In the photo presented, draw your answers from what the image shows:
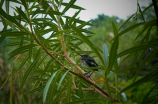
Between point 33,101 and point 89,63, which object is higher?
point 89,63

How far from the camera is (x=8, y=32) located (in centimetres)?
56

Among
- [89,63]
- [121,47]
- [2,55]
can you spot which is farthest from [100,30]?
[89,63]

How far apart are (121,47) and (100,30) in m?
1.78

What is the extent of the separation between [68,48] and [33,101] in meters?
2.37

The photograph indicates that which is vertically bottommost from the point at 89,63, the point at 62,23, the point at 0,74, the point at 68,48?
the point at 0,74

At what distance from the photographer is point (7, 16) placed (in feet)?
1.76

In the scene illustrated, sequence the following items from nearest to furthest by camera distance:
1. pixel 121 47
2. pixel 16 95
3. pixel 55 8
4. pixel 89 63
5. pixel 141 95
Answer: pixel 55 8 < pixel 89 63 < pixel 141 95 < pixel 16 95 < pixel 121 47

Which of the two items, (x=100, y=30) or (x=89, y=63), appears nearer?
(x=89, y=63)

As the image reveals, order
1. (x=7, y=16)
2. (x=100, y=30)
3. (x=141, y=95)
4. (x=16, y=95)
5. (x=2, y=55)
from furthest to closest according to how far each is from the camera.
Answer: (x=100, y=30), (x=2, y=55), (x=16, y=95), (x=141, y=95), (x=7, y=16)

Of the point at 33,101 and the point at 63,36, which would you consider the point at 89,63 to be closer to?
the point at 63,36

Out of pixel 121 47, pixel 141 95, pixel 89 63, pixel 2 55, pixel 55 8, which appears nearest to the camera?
pixel 55 8

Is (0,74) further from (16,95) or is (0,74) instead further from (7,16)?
(7,16)

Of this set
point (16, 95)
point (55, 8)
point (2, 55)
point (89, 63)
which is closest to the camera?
point (55, 8)

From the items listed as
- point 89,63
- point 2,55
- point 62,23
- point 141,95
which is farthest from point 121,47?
point 62,23
